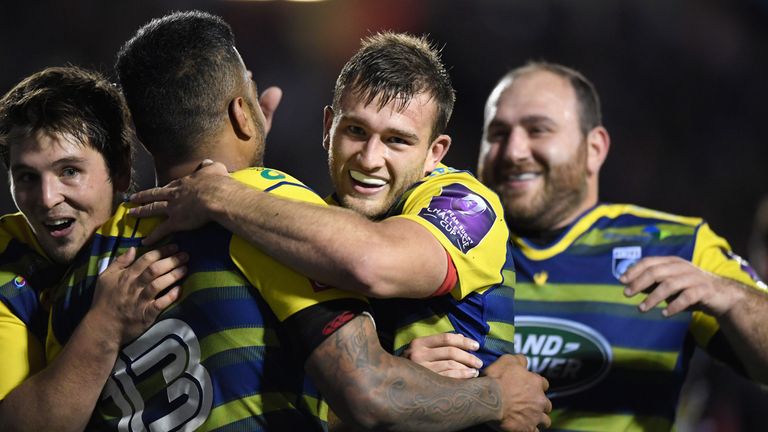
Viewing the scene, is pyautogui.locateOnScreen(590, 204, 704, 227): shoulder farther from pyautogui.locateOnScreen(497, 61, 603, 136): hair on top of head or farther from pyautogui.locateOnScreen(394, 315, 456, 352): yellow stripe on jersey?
pyautogui.locateOnScreen(394, 315, 456, 352): yellow stripe on jersey

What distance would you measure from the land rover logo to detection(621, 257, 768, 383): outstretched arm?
533mm

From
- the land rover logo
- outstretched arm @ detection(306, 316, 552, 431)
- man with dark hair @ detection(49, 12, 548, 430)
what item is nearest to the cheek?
man with dark hair @ detection(49, 12, 548, 430)

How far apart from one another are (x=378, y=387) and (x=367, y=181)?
0.79 metres

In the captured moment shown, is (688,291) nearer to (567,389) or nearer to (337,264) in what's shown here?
(567,389)

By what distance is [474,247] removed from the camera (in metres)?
2.50

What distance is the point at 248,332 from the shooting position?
230cm

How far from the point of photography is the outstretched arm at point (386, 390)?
7.30ft

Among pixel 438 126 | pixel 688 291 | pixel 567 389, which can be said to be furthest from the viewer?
pixel 567 389

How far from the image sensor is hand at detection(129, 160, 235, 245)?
234cm

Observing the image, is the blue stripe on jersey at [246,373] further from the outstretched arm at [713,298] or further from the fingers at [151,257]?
the outstretched arm at [713,298]

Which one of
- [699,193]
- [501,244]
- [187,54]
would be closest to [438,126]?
[501,244]

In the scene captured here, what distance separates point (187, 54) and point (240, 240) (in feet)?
1.98

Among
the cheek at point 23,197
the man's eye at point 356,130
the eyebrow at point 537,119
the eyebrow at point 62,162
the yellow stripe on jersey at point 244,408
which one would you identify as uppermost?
the man's eye at point 356,130

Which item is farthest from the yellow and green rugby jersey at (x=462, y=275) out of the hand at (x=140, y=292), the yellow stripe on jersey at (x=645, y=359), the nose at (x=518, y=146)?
the nose at (x=518, y=146)
